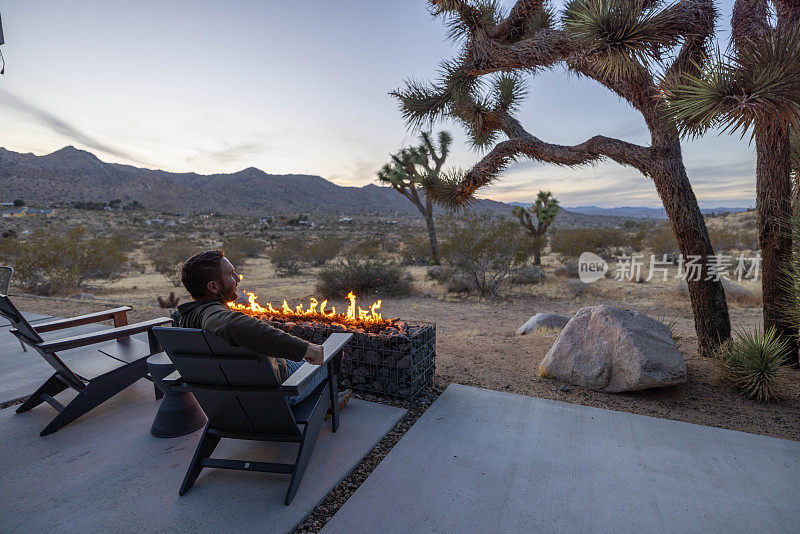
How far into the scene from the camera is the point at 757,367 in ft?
12.8

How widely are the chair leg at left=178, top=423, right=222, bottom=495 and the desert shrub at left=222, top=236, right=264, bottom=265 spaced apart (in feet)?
52.6

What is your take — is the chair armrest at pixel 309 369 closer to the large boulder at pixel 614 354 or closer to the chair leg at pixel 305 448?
the chair leg at pixel 305 448

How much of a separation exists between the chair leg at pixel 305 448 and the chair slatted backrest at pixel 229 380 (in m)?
0.07

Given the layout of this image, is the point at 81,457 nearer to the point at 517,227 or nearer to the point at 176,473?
the point at 176,473

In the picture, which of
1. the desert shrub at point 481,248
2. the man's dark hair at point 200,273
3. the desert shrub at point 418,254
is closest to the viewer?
the man's dark hair at point 200,273

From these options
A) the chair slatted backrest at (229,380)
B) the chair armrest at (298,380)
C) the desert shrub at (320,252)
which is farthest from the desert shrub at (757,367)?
the desert shrub at (320,252)

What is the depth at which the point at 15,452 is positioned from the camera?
285 cm

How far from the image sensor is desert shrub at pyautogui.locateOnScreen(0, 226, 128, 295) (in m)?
11.1

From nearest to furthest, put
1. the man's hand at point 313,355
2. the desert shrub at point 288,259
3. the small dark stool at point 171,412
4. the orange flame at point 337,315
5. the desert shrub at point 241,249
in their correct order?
1. the man's hand at point 313,355
2. the small dark stool at point 171,412
3. the orange flame at point 337,315
4. the desert shrub at point 288,259
5. the desert shrub at point 241,249

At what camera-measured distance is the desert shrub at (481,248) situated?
11.4m

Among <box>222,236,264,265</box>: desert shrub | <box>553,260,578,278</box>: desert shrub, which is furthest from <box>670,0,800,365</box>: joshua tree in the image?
<box>222,236,264,265</box>: desert shrub

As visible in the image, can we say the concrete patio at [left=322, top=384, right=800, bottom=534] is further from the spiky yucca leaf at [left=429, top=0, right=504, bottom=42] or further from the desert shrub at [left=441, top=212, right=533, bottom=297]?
the desert shrub at [left=441, top=212, right=533, bottom=297]

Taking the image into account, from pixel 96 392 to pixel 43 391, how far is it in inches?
24.9

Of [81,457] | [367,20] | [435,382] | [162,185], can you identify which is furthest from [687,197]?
[162,185]
